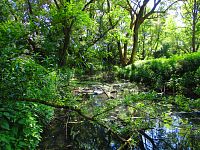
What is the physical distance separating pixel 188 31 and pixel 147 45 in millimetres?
8134

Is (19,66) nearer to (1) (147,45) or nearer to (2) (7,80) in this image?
(2) (7,80)

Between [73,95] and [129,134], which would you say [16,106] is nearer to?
[129,134]

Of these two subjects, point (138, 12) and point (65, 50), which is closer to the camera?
point (65, 50)

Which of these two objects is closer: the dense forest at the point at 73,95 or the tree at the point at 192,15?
the dense forest at the point at 73,95

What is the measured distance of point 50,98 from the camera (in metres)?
4.92

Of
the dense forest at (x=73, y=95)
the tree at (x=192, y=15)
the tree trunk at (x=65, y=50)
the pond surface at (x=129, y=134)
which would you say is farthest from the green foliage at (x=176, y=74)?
the tree at (x=192, y=15)

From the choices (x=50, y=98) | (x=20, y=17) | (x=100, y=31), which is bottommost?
(x=50, y=98)

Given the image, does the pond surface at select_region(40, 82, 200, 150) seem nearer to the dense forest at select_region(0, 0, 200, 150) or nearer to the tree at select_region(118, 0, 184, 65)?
the dense forest at select_region(0, 0, 200, 150)

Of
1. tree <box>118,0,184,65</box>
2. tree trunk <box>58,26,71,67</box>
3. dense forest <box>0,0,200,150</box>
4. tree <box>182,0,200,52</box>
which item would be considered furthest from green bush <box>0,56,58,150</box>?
tree <box>182,0,200,52</box>

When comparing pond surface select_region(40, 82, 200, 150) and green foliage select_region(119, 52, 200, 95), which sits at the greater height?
green foliage select_region(119, 52, 200, 95)

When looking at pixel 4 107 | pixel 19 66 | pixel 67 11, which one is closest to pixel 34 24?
pixel 67 11

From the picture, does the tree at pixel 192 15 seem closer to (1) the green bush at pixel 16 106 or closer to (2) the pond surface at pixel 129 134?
(2) the pond surface at pixel 129 134

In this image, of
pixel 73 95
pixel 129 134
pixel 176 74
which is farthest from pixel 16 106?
pixel 176 74

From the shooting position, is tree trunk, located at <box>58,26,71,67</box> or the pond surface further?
tree trunk, located at <box>58,26,71,67</box>
